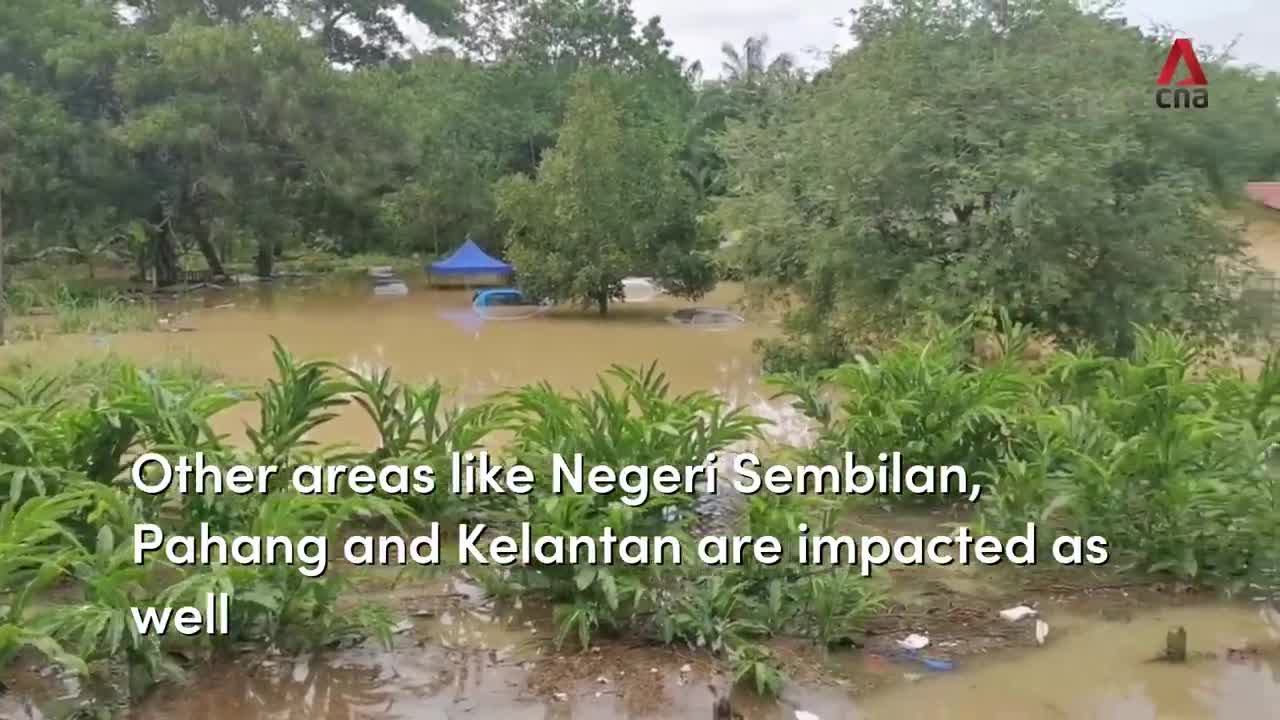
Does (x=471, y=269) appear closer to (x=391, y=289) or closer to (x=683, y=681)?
(x=391, y=289)

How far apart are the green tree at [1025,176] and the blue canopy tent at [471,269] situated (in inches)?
429

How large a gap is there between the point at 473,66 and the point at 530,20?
2744 millimetres

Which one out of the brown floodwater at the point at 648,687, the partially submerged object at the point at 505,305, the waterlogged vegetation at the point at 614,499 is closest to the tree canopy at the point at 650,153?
the partially submerged object at the point at 505,305

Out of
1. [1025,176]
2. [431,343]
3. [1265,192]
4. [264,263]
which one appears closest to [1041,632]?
[1025,176]

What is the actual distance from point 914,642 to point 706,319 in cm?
1316

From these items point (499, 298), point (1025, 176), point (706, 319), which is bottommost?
point (706, 319)

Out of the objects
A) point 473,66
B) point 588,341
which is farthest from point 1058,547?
point 473,66

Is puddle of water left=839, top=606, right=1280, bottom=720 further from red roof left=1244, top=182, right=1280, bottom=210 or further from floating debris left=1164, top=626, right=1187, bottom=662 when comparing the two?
red roof left=1244, top=182, right=1280, bottom=210

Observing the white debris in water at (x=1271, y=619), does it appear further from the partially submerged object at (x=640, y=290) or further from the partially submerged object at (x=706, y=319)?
the partially submerged object at (x=640, y=290)

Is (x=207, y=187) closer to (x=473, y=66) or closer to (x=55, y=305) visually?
(x=55, y=305)

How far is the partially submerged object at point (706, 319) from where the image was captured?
1636 cm

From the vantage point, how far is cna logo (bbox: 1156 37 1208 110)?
9.62 meters

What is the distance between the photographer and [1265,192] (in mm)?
12922

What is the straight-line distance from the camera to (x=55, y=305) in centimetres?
1573
